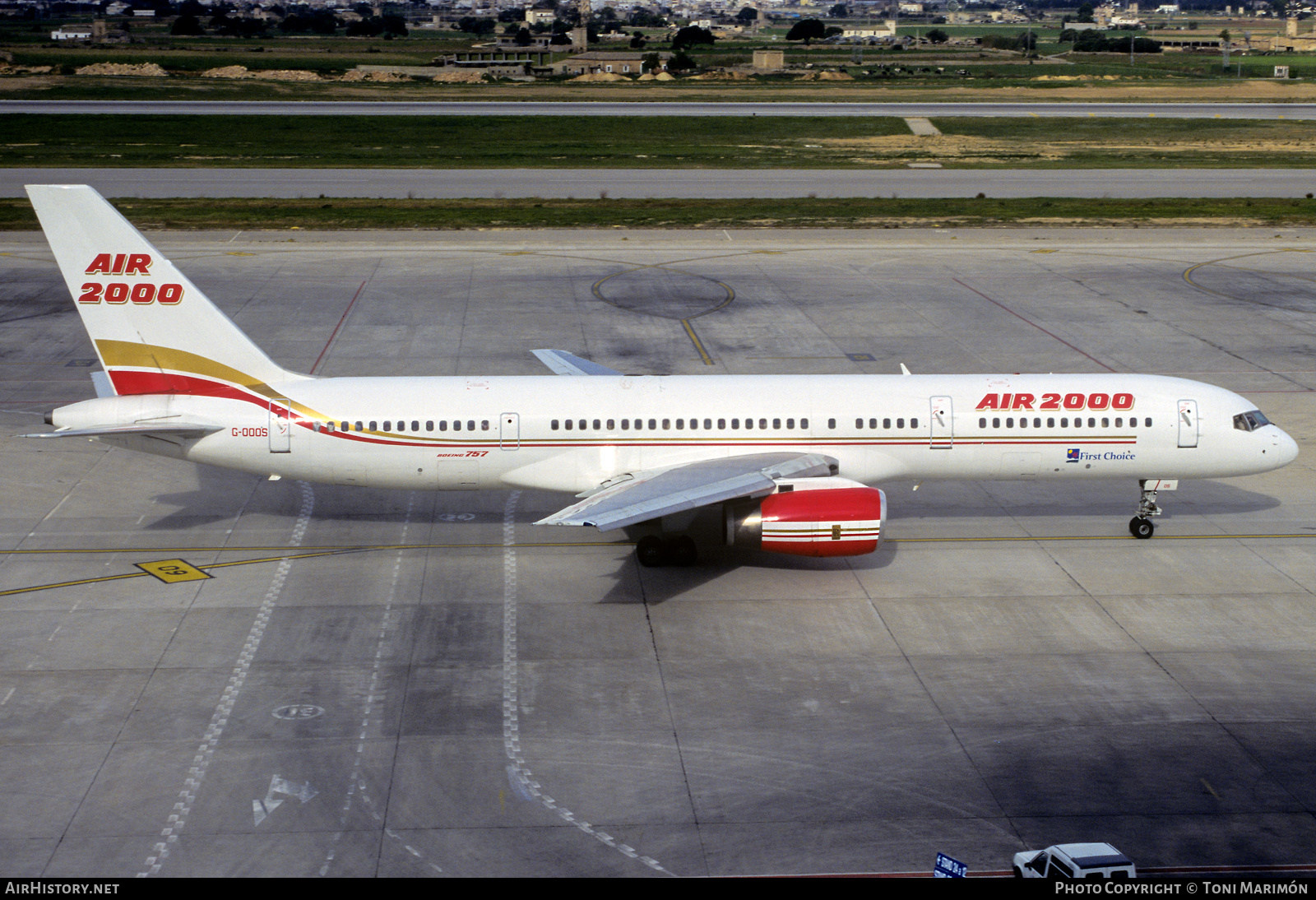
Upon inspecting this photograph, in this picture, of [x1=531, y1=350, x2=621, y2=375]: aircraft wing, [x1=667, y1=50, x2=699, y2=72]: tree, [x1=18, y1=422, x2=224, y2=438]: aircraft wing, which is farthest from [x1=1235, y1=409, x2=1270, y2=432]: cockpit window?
[x1=667, y1=50, x2=699, y2=72]: tree

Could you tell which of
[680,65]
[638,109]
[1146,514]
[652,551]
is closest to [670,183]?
[638,109]

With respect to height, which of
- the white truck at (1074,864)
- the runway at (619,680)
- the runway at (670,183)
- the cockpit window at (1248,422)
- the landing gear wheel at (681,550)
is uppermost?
the runway at (670,183)

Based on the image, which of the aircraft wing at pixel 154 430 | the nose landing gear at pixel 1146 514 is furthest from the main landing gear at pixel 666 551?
the nose landing gear at pixel 1146 514

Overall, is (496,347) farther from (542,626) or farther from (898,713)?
(898,713)

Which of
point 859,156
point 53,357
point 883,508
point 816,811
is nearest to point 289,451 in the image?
point 883,508

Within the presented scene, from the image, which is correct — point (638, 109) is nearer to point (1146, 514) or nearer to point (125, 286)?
point (1146, 514)

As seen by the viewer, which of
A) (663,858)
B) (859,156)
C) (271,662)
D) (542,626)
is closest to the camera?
(663,858)

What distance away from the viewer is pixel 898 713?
23.1 m

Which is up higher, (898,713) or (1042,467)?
(1042,467)

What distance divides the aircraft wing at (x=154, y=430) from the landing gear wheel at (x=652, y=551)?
10.7 meters

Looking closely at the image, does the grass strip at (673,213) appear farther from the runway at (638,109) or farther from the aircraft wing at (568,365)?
the runway at (638,109)

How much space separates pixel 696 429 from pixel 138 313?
45.2ft

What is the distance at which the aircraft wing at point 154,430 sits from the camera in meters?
28.7

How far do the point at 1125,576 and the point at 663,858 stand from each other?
15986 millimetres
